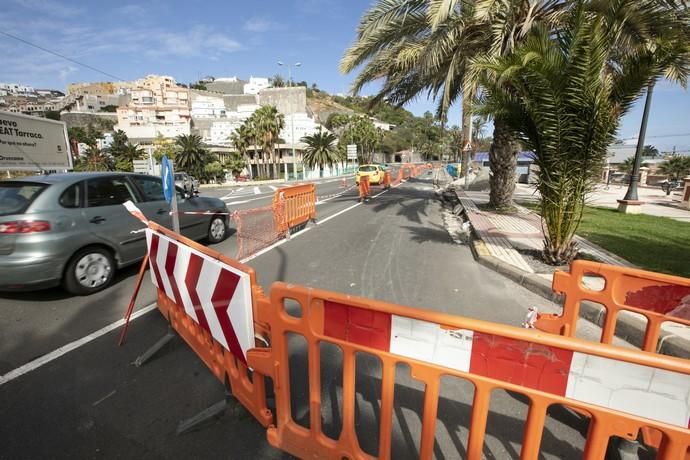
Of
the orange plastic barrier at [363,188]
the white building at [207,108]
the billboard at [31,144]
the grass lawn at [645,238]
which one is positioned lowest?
the grass lawn at [645,238]

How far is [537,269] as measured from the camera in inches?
212

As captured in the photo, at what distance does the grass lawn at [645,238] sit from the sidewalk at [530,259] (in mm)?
353

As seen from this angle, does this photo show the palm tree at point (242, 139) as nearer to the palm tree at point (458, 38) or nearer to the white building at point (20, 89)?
the palm tree at point (458, 38)

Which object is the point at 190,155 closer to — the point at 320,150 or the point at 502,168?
the point at 320,150

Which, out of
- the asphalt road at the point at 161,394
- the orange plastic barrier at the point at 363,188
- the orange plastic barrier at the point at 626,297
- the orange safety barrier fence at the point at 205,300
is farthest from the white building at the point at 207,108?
the orange plastic barrier at the point at 626,297

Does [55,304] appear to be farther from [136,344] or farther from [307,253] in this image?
[307,253]

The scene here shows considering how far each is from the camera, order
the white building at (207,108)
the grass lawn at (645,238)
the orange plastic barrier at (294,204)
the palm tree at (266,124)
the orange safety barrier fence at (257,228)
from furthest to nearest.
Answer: the white building at (207,108), the palm tree at (266,124), the orange plastic barrier at (294,204), the orange safety barrier fence at (257,228), the grass lawn at (645,238)

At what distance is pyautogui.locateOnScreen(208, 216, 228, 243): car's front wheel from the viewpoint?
24.0 feet

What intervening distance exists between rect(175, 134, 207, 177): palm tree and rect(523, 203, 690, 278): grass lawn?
3830 centimetres

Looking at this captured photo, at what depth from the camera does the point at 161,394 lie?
2.62 metres

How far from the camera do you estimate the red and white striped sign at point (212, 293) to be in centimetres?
211

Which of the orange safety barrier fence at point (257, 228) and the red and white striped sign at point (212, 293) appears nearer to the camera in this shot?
the red and white striped sign at point (212, 293)

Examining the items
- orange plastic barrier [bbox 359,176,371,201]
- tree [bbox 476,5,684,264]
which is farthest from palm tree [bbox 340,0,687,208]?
orange plastic barrier [bbox 359,176,371,201]

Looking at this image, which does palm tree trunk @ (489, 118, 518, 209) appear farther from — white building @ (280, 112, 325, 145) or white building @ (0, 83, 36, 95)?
white building @ (0, 83, 36, 95)
